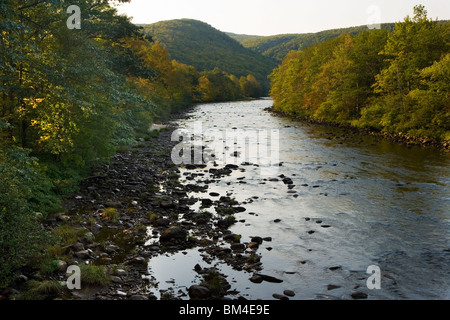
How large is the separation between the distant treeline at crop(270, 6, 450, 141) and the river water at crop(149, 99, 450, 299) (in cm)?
822

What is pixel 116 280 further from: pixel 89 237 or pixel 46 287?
pixel 89 237

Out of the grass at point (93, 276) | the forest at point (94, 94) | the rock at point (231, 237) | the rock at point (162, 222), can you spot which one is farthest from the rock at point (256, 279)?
the forest at point (94, 94)

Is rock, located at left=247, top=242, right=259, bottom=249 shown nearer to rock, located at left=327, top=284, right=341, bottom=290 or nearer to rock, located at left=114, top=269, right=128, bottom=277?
rock, located at left=327, top=284, right=341, bottom=290

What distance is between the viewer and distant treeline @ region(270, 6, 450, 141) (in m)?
35.0

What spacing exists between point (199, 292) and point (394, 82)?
135 feet

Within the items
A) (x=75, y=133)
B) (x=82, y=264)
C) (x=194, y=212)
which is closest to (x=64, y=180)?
(x=75, y=133)

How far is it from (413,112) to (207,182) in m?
28.0

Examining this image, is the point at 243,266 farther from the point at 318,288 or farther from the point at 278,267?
the point at 318,288

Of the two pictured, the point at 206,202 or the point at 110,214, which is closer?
the point at 110,214

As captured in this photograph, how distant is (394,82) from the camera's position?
41.6m

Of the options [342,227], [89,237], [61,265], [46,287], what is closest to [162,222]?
[89,237]

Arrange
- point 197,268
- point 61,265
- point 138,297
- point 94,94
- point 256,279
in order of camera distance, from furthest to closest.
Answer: point 94,94 < point 197,268 < point 256,279 < point 61,265 < point 138,297

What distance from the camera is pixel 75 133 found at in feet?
54.9

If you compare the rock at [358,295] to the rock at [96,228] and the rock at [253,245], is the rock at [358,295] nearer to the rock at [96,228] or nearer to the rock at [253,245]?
the rock at [253,245]
